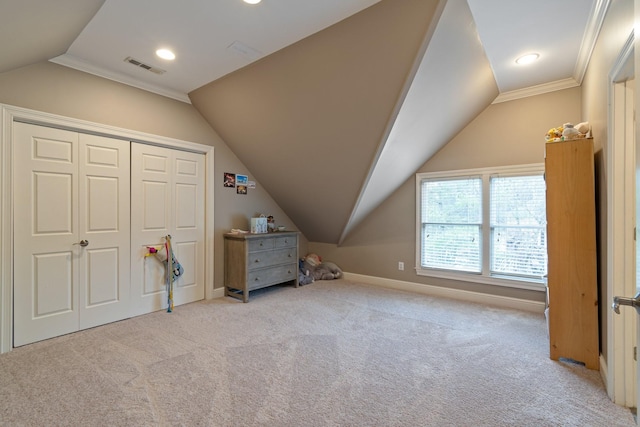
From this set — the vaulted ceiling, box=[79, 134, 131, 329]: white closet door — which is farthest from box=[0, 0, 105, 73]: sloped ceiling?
box=[79, 134, 131, 329]: white closet door

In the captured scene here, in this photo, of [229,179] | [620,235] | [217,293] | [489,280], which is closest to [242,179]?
[229,179]

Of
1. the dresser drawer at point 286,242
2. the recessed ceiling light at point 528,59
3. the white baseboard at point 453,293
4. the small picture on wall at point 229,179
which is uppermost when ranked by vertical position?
the recessed ceiling light at point 528,59

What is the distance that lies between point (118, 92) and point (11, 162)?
1160 mm

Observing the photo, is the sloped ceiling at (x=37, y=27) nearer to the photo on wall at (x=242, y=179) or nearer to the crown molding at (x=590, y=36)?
the photo on wall at (x=242, y=179)

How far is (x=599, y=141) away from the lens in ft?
7.16

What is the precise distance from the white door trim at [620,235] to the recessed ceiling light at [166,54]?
10.8ft

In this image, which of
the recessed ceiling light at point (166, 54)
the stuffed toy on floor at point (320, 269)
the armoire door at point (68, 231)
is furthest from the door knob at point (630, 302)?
the stuffed toy on floor at point (320, 269)

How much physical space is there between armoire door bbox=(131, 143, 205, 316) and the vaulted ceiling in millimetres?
742

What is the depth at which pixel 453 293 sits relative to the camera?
3.99 m

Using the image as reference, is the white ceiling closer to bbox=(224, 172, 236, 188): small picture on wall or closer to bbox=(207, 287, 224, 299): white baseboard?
bbox=(224, 172, 236, 188): small picture on wall

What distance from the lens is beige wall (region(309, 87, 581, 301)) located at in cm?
339

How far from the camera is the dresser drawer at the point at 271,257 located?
3941 mm

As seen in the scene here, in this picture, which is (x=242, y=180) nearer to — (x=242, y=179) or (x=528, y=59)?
(x=242, y=179)

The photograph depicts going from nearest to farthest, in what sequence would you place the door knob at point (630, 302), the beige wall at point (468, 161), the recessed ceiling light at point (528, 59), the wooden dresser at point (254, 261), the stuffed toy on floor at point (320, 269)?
Result: 1. the door knob at point (630, 302)
2. the recessed ceiling light at point (528, 59)
3. the beige wall at point (468, 161)
4. the wooden dresser at point (254, 261)
5. the stuffed toy on floor at point (320, 269)
